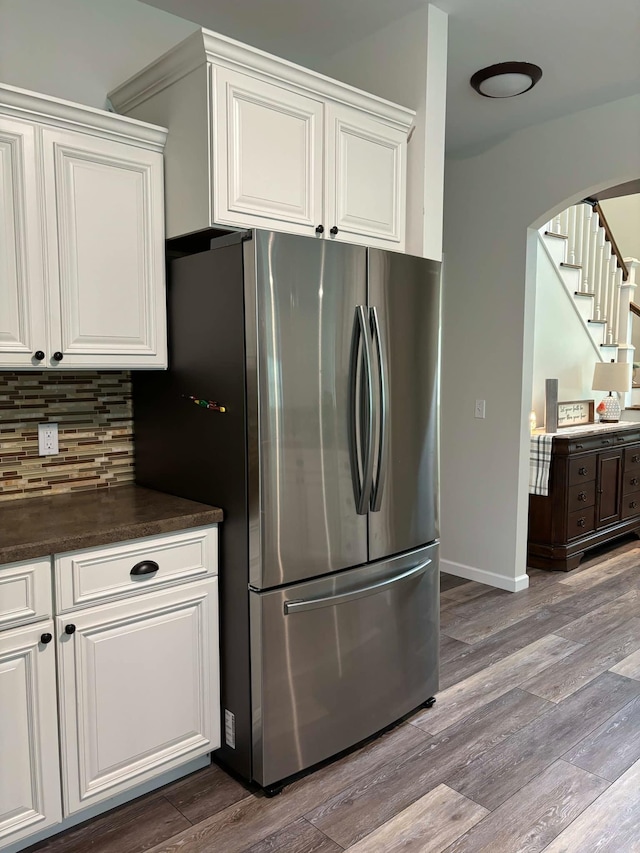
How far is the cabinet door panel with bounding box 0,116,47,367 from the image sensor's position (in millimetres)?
1932

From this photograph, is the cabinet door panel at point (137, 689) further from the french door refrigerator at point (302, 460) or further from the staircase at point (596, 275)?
the staircase at point (596, 275)

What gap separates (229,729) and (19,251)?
1.68 metres

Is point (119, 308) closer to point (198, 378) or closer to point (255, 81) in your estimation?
point (198, 378)

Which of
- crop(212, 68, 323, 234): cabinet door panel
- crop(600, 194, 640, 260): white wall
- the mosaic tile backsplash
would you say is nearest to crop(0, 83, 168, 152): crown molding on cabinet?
crop(212, 68, 323, 234): cabinet door panel

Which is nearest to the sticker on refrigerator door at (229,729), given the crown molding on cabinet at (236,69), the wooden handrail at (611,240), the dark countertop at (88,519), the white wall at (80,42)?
the dark countertop at (88,519)

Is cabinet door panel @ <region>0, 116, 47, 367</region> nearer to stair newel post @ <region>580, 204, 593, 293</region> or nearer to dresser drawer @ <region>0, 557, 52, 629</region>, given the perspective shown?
dresser drawer @ <region>0, 557, 52, 629</region>

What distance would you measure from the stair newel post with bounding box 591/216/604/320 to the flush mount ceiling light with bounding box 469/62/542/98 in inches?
97.5

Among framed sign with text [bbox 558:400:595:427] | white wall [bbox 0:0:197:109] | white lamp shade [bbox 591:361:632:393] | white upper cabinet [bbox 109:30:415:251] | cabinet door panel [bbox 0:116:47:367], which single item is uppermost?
white wall [bbox 0:0:197:109]

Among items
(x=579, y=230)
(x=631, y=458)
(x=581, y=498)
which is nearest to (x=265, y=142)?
(x=581, y=498)

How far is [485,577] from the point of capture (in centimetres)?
414

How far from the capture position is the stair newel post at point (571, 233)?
16.4ft

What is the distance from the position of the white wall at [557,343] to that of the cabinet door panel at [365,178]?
234 centimetres

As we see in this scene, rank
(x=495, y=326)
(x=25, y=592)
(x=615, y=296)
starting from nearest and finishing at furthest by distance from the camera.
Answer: (x=25, y=592), (x=495, y=326), (x=615, y=296)

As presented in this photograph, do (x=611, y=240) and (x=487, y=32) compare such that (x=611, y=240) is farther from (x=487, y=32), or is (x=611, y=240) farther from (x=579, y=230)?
(x=487, y=32)
